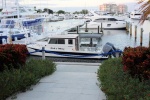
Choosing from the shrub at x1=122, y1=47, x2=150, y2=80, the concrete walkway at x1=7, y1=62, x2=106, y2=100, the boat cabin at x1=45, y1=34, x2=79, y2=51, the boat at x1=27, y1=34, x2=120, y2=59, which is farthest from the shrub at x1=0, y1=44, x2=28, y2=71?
the boat cabin at x1=45, y1=34, x2=79, y2=51

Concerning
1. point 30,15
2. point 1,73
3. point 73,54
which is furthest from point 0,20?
point 1,73

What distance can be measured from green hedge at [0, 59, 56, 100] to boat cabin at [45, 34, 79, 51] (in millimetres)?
12299

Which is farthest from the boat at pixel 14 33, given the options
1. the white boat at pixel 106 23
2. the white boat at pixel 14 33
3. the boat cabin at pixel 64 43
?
the white boat at pixel 106 23

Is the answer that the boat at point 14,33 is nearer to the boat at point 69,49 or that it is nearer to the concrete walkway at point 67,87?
the boat at point 69,49

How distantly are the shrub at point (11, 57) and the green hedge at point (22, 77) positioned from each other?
0.26 metres

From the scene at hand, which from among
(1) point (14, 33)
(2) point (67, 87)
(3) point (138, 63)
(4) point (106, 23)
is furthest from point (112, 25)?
(3) point (138, 63)

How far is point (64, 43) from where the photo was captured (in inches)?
934

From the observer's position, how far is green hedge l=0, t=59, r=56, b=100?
7615 millimetres

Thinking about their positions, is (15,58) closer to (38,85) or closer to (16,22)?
(38,85)

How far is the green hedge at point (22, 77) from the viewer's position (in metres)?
7.61

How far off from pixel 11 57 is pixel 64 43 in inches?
554

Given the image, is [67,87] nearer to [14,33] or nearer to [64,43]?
[64,43]

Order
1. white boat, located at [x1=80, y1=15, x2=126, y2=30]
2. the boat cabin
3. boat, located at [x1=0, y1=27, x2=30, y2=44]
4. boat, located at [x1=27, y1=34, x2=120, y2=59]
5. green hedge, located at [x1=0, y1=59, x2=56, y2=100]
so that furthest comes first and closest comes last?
white boat, located at [x1=80, y1=15, x2=126, y2=30]
boat, located at [x1=0, y1=27, x2=30, y2=44]
the boat cabin
boat, located at [x1=27, y1=34, x2=120, y2=59]
green hedge, located at [x1=0, y1=59, x2=56, y2=100]

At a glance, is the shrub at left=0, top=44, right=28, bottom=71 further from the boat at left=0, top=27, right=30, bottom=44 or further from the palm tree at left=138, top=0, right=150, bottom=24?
the boat at left=0, top=27, right=30, bottom=44
